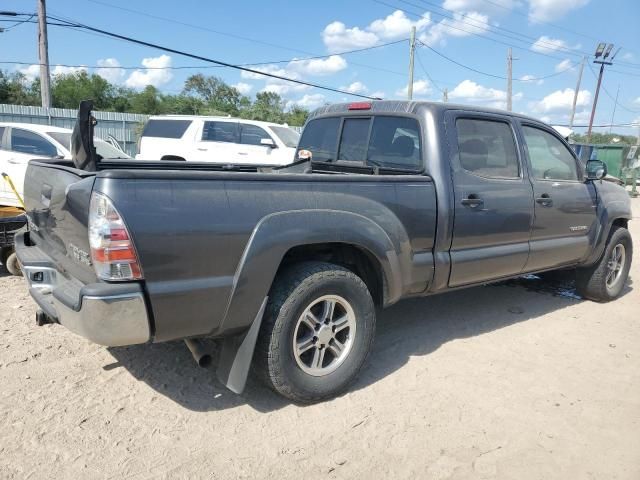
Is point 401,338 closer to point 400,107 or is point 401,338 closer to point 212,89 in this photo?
point 400,107

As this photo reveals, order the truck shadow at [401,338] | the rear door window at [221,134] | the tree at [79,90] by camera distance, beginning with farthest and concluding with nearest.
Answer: the tree at [79,90] < the rear door window at [221,134] < the truck shadow at [401,338]

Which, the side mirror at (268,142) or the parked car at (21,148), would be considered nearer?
the parked car at (21,148)

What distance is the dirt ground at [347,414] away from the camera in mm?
2562

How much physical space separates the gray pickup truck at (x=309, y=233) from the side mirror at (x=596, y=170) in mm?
13

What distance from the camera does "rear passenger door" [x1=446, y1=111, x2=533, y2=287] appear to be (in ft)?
12.3

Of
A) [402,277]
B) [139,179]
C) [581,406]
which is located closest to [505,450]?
[581,406]

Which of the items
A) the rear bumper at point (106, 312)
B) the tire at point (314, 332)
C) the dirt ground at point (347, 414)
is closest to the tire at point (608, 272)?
the dirt ground at point (347, 414)

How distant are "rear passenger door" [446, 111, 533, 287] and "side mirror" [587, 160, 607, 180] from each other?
106 cm

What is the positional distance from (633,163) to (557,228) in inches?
919

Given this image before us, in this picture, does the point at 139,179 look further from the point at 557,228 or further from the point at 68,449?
the point at 557,228

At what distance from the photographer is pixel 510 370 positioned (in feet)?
12.2

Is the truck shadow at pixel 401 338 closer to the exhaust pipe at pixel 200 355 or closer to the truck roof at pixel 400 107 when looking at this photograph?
the exhaust pipe at pixel 200 355

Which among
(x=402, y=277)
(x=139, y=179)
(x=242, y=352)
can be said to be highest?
(x=139, y=179)

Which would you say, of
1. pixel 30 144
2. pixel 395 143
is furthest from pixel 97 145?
pixel 395 143
